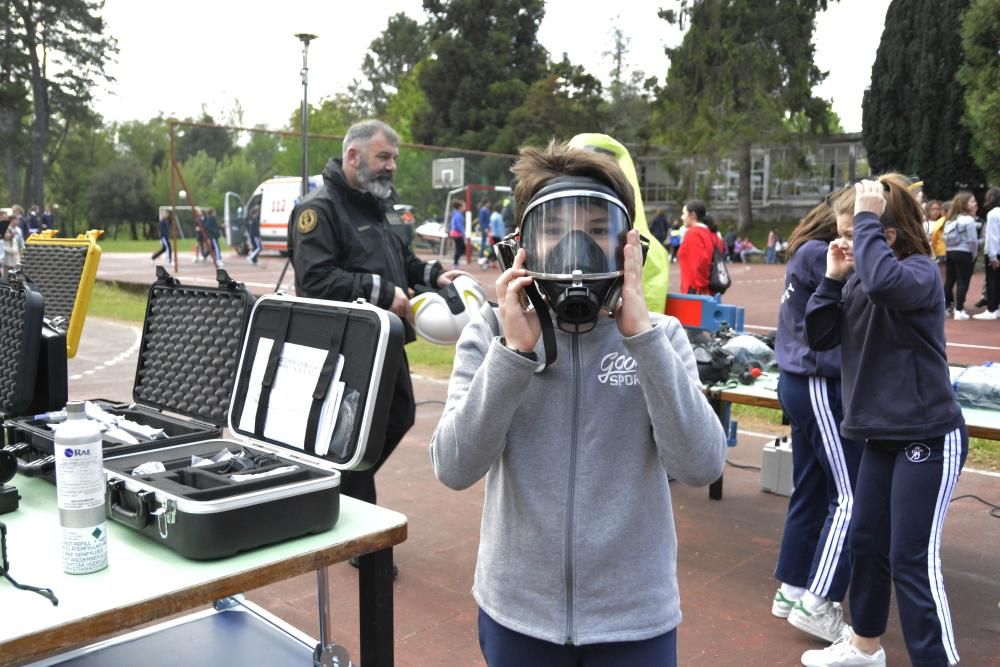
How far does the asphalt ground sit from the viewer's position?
3467 millimetres

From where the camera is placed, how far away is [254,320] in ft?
8.59

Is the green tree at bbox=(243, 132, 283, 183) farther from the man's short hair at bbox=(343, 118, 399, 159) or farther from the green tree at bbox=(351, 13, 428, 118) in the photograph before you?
the man's short hair at bbox=(343, 118, 399, 159)

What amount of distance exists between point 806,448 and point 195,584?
2796 millimetres

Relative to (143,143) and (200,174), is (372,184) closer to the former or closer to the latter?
(200,174)

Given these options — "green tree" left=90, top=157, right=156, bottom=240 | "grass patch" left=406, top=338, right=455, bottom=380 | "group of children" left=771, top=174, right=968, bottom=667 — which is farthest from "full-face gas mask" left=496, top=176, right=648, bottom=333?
"green tree" left=90, top=157, right=156, bottom=240

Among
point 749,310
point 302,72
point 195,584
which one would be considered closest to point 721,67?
point 749,310

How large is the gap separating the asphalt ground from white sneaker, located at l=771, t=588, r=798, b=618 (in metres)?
0.03

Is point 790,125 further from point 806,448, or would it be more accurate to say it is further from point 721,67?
point 806,448

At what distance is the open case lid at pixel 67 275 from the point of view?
3.40 m

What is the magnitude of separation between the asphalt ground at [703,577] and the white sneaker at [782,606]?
35 millimetres

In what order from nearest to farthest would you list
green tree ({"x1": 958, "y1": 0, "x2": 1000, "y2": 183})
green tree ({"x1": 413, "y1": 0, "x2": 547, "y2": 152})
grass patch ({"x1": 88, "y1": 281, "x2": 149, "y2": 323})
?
1. grass patch ({"x1": 88, "y1": 281, "x2": 149, "y2": 323})
2. green tree ({"x1": 958, "y1": 0, "x2": 1000, "y2": 183})
3. green tree ({"x1": 413, "y1": 0, "x2": 547, "y2": 152})

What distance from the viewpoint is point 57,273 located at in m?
3.56

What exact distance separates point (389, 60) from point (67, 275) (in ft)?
231

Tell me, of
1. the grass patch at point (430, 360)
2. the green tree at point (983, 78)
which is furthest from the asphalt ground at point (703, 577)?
the green tree at point (983, 78)
